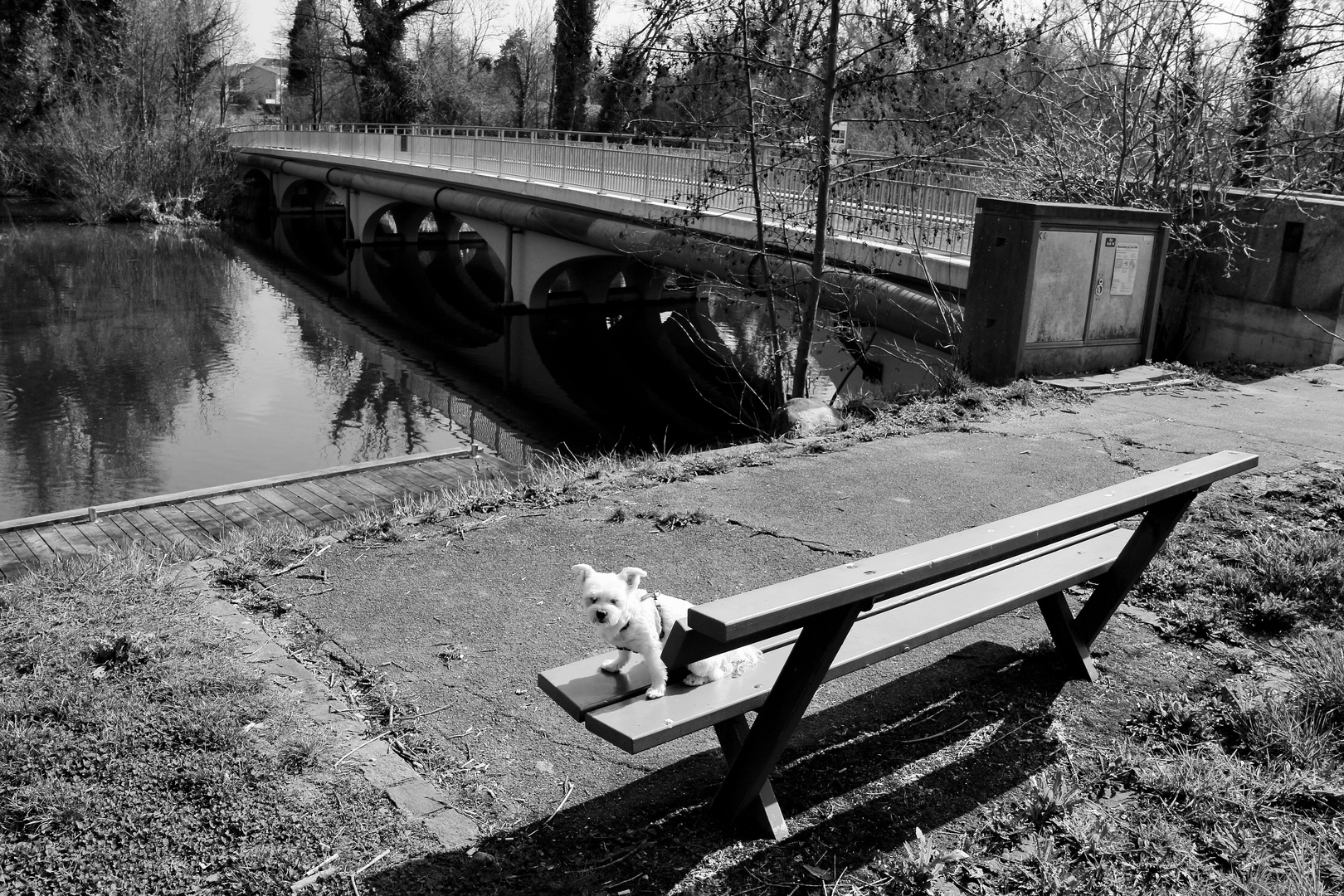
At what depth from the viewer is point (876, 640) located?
3.34 metres

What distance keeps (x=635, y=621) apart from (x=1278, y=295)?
31.2ft

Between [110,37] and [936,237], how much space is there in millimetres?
48517

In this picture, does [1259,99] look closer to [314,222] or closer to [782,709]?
[782,709]

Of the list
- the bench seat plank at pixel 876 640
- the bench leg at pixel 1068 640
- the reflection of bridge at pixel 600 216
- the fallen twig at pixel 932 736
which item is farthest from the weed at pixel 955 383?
the fallen twig at pixel 932 736

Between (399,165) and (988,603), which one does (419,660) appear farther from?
(399,165)

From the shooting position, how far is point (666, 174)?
66.8 feet

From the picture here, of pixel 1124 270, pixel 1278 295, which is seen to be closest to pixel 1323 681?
pixel 1124 270

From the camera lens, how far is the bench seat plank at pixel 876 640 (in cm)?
292

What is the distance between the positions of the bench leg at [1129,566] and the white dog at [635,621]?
168cm

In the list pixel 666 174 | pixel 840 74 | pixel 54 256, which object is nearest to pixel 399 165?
pixel 54 256

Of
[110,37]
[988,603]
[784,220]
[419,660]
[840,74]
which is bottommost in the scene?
[419,660]

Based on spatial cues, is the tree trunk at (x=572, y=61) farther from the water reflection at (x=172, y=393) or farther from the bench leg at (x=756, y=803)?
the bench leg at (x=756, y=803)

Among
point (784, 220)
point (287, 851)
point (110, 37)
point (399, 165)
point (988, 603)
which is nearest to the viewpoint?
point (287, 851)

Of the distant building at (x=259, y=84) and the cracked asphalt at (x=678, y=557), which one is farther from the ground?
the distant building at (x=259, y=84)
